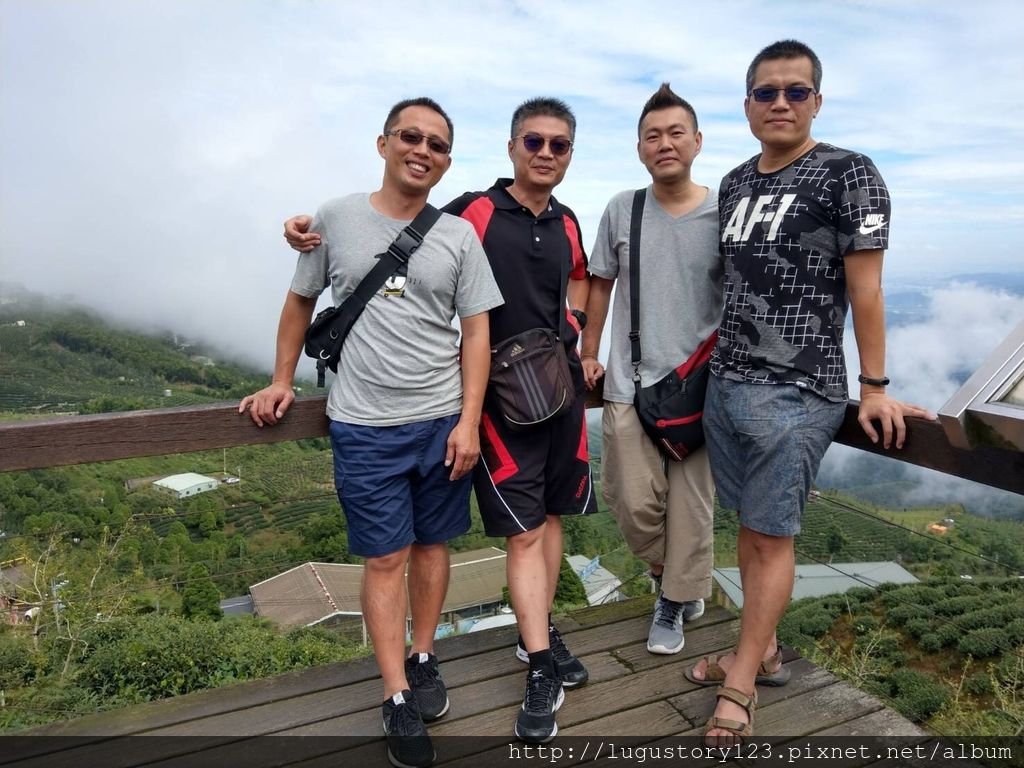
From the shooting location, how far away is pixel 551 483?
248cm

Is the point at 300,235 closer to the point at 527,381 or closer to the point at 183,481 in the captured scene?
the point at 527,381

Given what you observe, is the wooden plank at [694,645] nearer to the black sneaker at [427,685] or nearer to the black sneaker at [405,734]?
the black sneaker at [427,685]

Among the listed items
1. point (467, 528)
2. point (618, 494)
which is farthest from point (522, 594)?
point (618, 494)

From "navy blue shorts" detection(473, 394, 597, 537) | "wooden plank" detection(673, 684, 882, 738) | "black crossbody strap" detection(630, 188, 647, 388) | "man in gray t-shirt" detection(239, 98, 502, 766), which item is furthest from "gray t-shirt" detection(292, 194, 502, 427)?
"wooden plank" detection(673, 684, 882, 738)

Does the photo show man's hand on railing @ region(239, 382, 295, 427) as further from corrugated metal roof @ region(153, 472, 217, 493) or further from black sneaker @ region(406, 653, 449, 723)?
Result: corrugated metal roof @ region(153, 472, 217, 493)

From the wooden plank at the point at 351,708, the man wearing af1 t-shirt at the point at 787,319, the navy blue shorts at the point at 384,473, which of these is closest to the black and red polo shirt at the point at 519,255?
the navy blue shorts at the point at 384,473

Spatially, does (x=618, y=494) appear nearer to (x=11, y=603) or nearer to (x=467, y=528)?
(x=467, y=528)

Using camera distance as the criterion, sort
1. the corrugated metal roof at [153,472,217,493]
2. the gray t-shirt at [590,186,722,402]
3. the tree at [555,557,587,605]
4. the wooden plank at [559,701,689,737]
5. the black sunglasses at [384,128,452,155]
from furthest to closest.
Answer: the corrugated metal roof at [153,472,217,493]
the tree at [555,557,587,605]
the gray t-shirt at [590,186,722,402]
the wooden plank at [559,701,689,737]
the black sunglasses at [384,128,452,155]

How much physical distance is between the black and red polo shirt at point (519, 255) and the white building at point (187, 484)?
32.4 m

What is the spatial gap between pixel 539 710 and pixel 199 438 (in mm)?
1379

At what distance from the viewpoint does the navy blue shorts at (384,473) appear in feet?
7.16

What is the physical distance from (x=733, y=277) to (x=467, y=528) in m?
1.16

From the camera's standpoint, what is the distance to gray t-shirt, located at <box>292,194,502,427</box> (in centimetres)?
215

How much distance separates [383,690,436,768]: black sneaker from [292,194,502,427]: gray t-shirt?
2.80 ft
